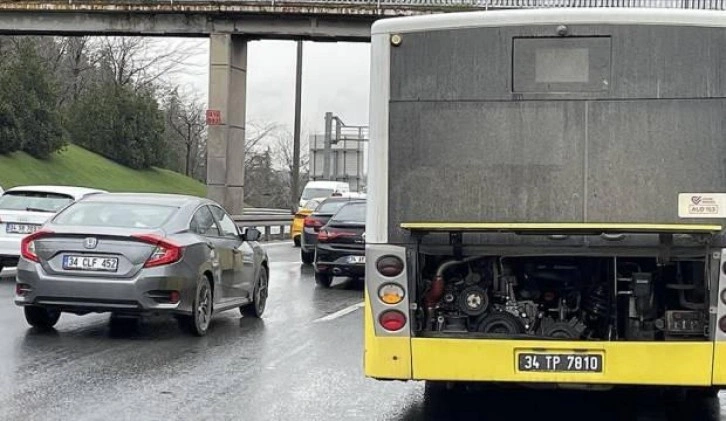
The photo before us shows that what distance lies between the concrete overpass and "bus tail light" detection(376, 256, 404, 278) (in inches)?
1049

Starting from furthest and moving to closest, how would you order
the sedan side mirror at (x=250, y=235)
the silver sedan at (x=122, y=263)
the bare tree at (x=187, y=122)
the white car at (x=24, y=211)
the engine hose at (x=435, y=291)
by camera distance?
the bare tree at (x=187, y=122) < the white car at (x=24, y=211) < the sedan side mirror at (x=250, y=235) < the silver sedan at (x=122, y=263) < the engine hose at (x=435, y=291)

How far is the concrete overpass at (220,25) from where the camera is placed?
32812mm

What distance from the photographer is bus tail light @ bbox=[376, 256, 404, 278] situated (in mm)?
6508

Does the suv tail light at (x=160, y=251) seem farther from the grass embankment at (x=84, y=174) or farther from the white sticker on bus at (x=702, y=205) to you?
the grass embankment at (x=84, y=174)

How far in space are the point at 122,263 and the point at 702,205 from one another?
592cm

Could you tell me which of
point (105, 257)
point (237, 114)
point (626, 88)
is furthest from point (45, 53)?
point (626, 88)

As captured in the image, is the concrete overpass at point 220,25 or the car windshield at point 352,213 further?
the concrete overpass at point 220,25

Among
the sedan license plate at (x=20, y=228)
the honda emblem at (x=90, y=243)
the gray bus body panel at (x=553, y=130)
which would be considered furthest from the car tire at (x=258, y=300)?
the gray bus body panel at (x=553, y=130)

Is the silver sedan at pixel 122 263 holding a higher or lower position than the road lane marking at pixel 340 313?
higher

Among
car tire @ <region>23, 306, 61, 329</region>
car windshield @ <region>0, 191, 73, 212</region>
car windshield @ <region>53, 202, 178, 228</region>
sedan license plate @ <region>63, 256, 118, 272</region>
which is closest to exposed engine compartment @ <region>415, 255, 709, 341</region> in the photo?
sedan license plate @ <region>63, 256, 118, 272</region>

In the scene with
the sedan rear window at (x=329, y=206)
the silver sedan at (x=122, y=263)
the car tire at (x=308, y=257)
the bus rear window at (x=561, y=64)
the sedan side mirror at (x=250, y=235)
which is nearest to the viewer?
the bus rear window at (x=561, y=64)

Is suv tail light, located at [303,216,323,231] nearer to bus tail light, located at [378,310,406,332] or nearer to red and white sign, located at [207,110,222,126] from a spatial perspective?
red and white sign, located at [207,110,222,126]

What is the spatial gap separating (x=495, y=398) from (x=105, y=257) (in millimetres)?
4144

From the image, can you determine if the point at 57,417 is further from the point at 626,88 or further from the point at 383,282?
the point at 626,88
